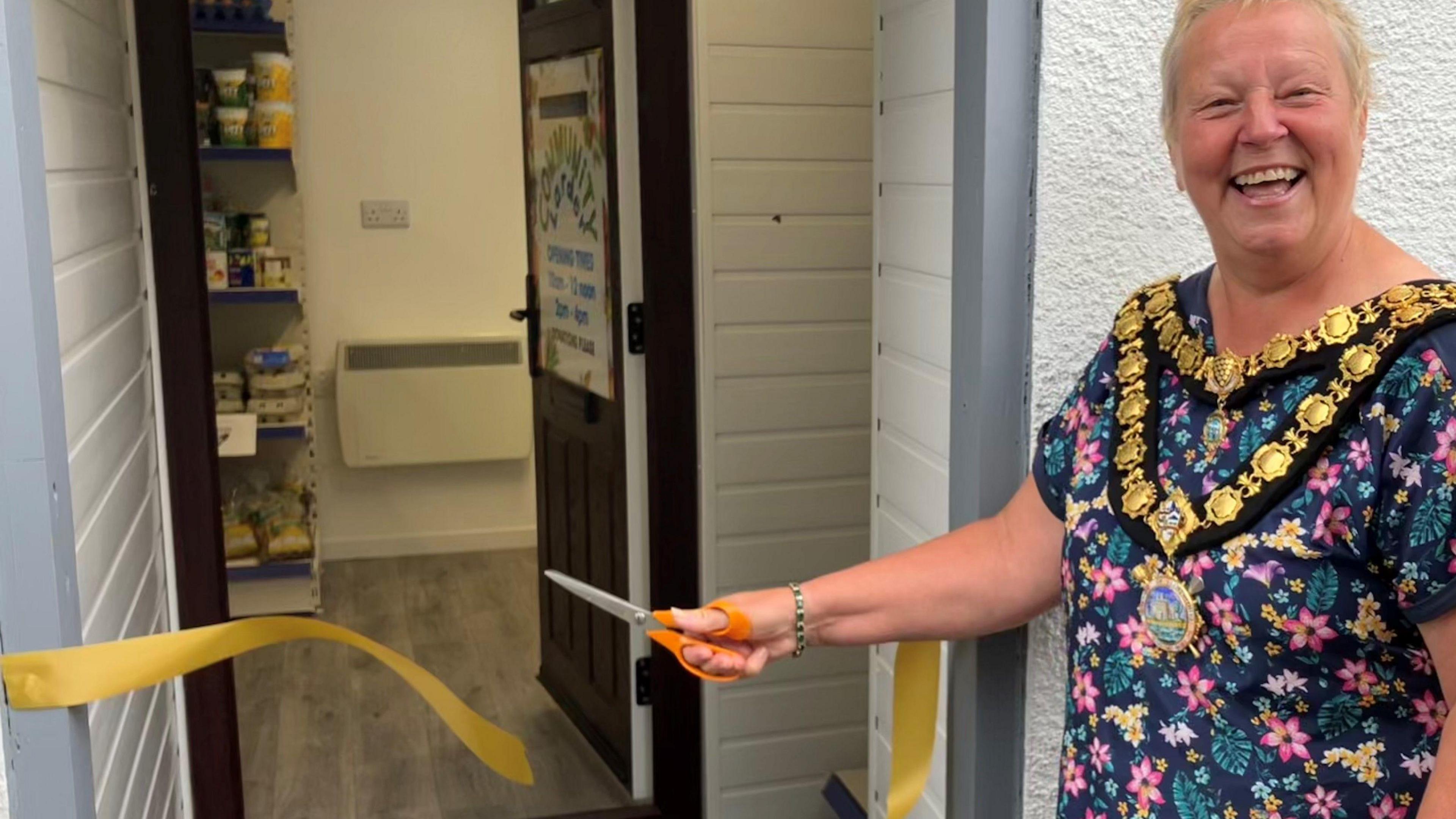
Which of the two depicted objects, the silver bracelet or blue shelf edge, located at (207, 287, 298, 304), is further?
blue shelf edge, located at (207, 287, 298, 304)

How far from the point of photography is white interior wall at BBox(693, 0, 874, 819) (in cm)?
296

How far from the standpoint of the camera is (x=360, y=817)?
3.48m

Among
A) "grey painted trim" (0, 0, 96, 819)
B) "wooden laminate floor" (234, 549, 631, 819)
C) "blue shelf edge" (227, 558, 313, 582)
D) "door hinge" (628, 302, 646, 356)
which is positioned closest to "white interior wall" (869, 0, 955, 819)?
"grey painted trim" (0, 0, 96, 819)

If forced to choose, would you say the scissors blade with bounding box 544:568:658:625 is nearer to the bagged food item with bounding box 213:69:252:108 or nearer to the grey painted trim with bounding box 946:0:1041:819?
the grey painted trim with bounding box 946:0:1041:819

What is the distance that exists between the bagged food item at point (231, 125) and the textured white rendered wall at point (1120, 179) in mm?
3819

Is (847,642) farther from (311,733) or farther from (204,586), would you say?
(311,733)

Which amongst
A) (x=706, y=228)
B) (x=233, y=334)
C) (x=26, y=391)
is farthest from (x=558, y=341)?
(x=26, y=391)

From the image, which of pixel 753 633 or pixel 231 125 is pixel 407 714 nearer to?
pixel 231 125

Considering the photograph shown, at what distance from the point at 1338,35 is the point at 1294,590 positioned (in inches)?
18.0

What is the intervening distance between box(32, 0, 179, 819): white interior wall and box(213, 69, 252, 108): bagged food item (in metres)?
2.53

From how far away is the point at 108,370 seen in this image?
1.82 m

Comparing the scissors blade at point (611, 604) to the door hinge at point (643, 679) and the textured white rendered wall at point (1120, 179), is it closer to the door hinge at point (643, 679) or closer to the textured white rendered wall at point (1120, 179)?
the textured white rendered wall at point (1120, 179)

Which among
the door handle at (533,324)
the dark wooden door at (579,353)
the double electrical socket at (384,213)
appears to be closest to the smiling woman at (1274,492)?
the dark wooden door at (579,353)

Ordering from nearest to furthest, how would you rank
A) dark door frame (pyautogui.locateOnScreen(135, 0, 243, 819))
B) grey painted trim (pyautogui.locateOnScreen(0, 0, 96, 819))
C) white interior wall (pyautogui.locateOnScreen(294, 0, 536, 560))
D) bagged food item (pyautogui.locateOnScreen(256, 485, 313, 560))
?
grey painted trim (pyautogui.locateOnScreen(0, 0, 96, 819)) → dark door frame (pyautogui.locateOnScreen(135, 0, 243, 819)) → bagged food item (pyautogui.locateOnScreen(256, 485, 313, 560)) → white interior wall (pyautogui.locateOnScreen(294, 0, 536, 560))
